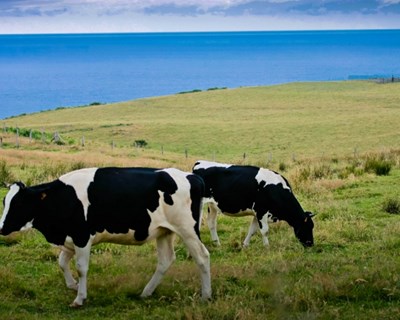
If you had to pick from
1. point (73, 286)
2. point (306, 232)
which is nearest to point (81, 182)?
point (73, 286)

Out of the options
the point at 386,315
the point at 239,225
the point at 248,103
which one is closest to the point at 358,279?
the point at 386,315

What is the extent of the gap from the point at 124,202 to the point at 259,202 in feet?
15.1

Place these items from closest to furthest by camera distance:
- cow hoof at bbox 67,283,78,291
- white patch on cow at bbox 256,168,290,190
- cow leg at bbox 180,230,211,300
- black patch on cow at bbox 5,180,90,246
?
black patch on cow at bbox 5,180,90,246 → cow leg at bbox 180,230,211,300 → cow hoof at bbox 67,283,78,291 → white patch on cow at bbox 256,168,290,190

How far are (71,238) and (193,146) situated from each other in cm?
4214

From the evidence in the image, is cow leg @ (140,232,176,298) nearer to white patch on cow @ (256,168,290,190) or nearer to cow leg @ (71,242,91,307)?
cow leg @ (71,242,91,307)

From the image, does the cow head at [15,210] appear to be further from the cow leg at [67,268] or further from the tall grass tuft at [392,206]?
the tall grass tuft at [392,206]

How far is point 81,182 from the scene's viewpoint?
9.18m

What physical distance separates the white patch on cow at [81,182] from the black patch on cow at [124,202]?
1.9 inches

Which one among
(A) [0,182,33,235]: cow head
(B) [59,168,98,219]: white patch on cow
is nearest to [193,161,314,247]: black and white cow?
(B) [59,168,98,219]: white patch on cow

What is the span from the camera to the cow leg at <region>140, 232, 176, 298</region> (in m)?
9.35

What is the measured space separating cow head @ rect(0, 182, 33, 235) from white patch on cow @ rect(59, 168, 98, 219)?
538mm

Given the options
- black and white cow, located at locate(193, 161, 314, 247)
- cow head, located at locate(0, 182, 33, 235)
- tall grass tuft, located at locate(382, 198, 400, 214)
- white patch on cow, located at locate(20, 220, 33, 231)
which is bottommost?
tall grass tuft, located at locate(382, 198, 400, 214)

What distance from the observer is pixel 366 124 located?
6009 centimetres

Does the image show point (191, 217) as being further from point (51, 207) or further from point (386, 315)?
point (386, 315)
